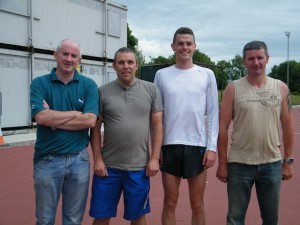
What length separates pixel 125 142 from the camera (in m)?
3.75

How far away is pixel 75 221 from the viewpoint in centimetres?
371

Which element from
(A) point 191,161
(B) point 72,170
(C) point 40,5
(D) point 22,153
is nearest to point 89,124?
(B) point 72,170

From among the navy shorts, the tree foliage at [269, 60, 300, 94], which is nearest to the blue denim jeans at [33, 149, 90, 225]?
the navy shorts

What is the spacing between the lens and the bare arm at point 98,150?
3.75 meters

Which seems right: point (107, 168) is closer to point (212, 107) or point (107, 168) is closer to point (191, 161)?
point (191, 161)

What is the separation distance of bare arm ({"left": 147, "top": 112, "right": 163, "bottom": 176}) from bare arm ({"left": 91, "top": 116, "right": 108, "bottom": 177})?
45cm

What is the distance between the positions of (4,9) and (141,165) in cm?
1087

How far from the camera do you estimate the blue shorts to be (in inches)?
150

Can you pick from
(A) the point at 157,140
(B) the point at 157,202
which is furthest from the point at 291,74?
Answer: (A) the point at 157,140

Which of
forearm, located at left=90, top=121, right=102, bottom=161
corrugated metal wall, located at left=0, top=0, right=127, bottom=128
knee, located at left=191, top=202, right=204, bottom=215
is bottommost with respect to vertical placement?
knee, located at left=191, top=202, right=204, bottom=215

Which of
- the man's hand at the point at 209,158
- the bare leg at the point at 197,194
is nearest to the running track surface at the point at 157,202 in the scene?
the bare leg at the point at 197,194

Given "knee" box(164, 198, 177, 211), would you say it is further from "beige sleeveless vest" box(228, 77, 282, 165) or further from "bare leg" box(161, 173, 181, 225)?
"beige sleeveless vest" box(228, 77, 282, 165)

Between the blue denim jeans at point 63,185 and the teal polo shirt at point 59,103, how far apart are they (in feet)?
0.27

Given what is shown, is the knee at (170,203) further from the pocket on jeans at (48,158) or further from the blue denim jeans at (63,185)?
the pocket on jeans at (48,158)
